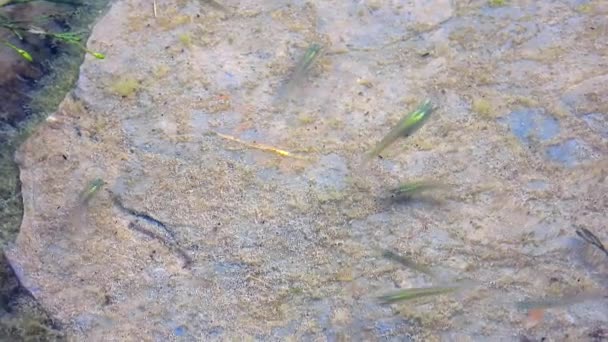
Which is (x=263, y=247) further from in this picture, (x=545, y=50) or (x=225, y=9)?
(x=545, y=50)

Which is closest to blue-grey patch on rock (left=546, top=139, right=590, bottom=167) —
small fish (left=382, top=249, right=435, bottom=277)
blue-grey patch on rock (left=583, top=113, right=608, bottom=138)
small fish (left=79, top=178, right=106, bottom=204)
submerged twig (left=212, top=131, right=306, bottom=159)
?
blue-grey patch on rock (left=583, top=113, right=608, bottom=138)

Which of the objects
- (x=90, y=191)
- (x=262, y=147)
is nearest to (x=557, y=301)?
(x=262, y=147)

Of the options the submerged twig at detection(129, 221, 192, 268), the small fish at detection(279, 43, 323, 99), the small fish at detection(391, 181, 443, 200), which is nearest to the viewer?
the submerged twig at detection(129, 221, 192, 268)

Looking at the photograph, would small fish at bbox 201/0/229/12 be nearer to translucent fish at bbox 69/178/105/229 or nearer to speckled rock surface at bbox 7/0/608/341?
speckled rock surface at bbox 7/0/608/341

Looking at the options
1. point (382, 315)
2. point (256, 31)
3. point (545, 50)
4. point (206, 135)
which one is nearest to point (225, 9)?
point (256, 31)

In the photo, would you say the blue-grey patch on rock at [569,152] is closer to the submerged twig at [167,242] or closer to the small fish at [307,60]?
the small fish at [307,60]

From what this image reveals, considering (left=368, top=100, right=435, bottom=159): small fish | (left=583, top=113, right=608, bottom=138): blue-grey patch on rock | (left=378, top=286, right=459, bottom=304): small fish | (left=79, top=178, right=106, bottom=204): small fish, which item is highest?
(left=583, top=113, right=608, bottom=138): blue-grey patch on rock
